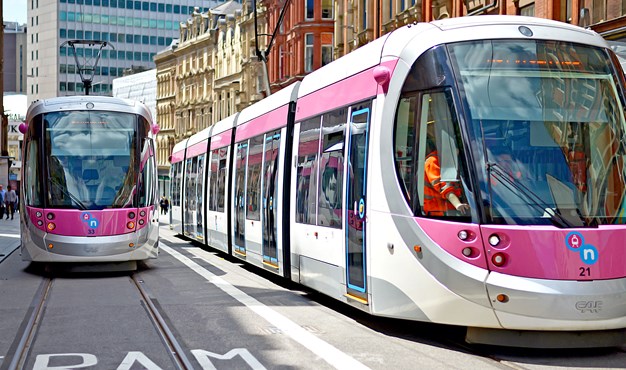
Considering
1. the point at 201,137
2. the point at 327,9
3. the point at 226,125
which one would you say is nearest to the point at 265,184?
the point at 226,125

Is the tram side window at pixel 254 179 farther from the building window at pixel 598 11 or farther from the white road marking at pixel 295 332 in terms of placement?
the building window at pixel 598 11

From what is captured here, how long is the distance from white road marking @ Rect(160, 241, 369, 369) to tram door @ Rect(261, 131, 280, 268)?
2.53ft

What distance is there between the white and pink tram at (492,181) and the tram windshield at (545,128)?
1 cm

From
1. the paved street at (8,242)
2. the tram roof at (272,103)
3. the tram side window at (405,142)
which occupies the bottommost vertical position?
the paved street at (8,242)

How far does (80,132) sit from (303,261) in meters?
5.83

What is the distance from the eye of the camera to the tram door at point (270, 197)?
1574 cm

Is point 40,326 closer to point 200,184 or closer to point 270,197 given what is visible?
point 270,197

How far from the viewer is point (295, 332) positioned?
10664 mm

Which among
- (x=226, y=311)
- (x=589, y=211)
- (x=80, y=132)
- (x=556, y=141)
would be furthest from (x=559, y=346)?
(x=80, y=132)

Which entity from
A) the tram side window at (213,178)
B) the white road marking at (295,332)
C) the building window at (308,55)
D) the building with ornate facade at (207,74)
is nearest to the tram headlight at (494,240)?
the white road marking at (295,332)

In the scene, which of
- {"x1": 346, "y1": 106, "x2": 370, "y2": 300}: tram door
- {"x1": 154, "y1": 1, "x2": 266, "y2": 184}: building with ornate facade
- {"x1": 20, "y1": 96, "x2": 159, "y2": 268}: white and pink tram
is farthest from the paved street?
{"x1": 154, "y1": 1, "x2": 266, "y2": 184}: building with ornate facade

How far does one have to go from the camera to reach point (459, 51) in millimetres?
10008

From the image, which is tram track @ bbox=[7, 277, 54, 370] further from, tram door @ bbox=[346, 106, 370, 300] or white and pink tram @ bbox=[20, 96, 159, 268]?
tram door @ bbox=[346, 106, 370, 300]

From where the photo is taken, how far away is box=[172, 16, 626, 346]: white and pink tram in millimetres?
9133
